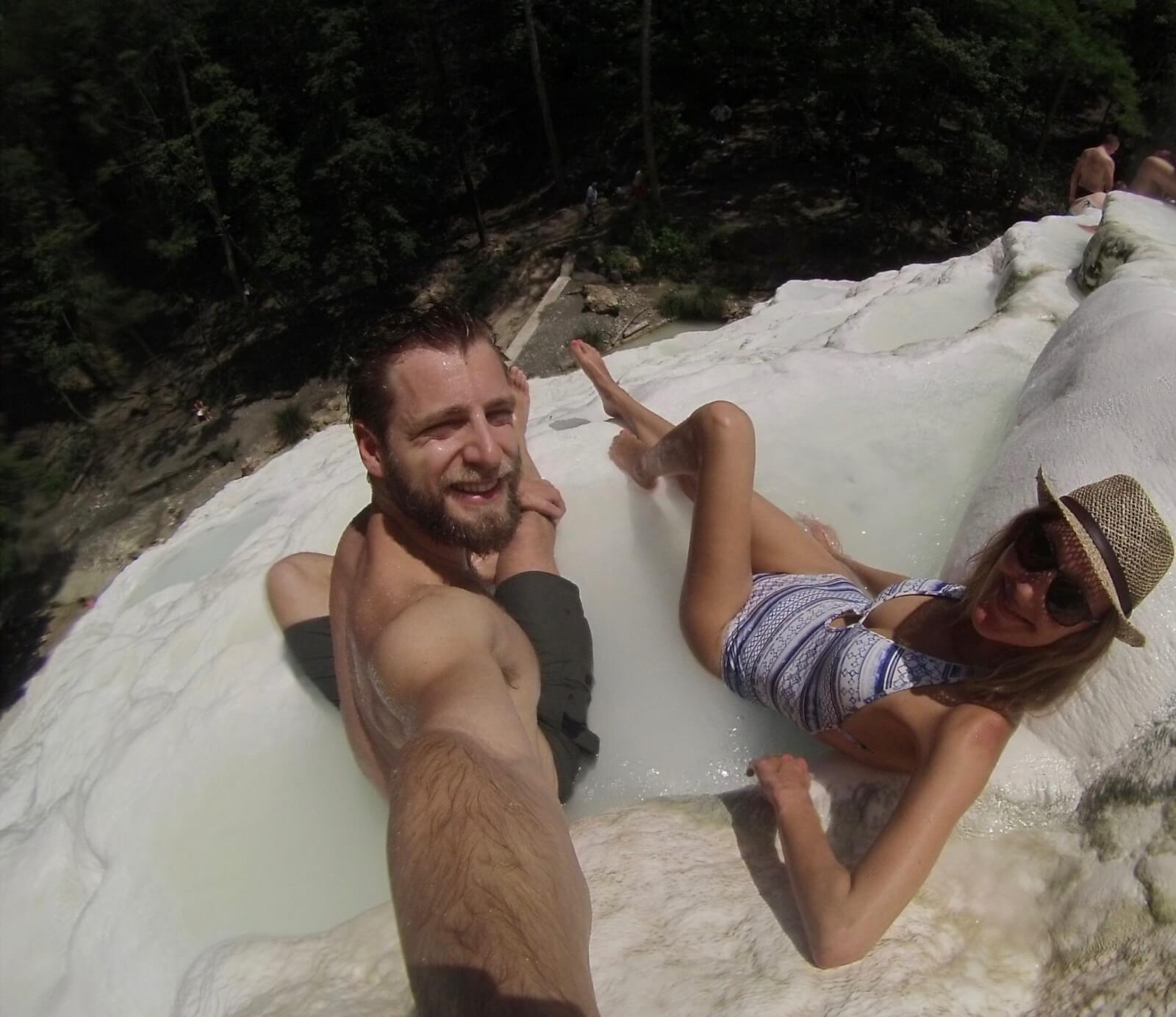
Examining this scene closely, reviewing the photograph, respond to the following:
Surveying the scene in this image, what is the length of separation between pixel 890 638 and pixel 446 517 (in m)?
1.04

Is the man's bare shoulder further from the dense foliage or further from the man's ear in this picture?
the dense foliage

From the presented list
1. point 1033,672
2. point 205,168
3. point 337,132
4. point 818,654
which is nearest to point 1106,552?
point 1033,672

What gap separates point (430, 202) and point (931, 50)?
35.5 feet

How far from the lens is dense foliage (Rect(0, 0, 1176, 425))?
15.5m

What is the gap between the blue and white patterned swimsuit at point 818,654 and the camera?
1.85 m

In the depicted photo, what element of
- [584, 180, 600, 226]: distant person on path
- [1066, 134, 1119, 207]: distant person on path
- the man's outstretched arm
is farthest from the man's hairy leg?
[584, 180, 600, 226]: distant person on path

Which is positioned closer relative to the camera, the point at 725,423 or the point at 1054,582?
the point at 1054,582

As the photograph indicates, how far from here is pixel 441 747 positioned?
140 cm

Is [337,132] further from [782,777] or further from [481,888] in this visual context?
[481,888]

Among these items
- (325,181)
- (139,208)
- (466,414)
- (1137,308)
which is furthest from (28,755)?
(139,208)

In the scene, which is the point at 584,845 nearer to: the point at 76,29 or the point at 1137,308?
the point at 1137,308

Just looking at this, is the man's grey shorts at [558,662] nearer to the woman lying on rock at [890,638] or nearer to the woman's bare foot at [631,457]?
the woman lying on rock at [890,638]

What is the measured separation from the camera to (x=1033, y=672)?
1682mm

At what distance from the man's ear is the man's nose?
211 millimetres
